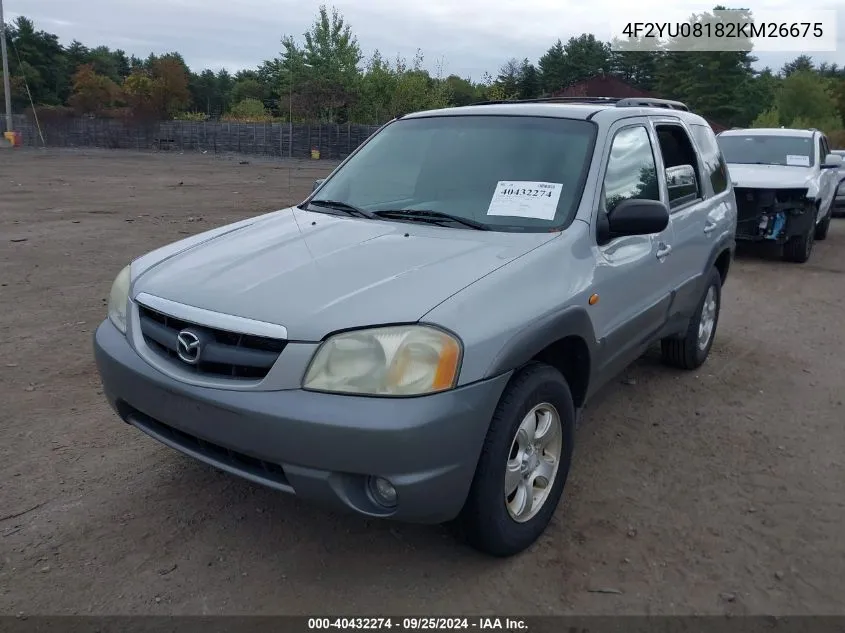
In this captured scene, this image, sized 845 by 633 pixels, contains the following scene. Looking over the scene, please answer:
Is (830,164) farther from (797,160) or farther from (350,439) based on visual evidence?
(350,439)

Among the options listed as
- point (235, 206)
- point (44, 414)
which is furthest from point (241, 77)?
point (44, 414)

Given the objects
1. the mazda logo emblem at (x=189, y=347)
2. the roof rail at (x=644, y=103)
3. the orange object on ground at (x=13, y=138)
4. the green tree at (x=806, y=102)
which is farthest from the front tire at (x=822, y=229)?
the orange object on ground at (x=13, y=138)

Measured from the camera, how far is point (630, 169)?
3836 mm

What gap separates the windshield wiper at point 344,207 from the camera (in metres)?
3.64

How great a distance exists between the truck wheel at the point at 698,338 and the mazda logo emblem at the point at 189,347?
3.54m

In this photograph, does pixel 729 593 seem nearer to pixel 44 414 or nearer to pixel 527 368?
pixel 527 368

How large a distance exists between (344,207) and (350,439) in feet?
5.81

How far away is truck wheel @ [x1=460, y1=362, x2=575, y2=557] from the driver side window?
3.52 feet

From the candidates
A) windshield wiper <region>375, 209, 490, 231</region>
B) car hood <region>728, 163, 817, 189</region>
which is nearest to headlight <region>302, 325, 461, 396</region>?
windshield wiper <region>375, 209, 490, 231</region>

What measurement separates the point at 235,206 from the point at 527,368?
13.2 meters

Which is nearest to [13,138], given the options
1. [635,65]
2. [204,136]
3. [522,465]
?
[204,136]

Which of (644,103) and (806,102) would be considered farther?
(806,102)

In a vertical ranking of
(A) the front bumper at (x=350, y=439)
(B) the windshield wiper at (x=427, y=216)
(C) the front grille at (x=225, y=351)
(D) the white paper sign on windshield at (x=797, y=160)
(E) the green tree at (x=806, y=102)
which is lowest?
(A) the front bumper at (x=350, y=439)

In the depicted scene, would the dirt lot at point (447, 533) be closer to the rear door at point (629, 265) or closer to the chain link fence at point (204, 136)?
the rear door at point (629, 265)
